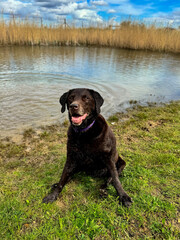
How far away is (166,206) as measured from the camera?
235 cm

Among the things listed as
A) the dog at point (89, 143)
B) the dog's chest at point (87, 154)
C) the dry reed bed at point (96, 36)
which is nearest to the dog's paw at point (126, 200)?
the dog at point (89, 143)

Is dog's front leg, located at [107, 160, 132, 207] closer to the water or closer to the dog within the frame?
the dog

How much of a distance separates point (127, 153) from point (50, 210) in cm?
185

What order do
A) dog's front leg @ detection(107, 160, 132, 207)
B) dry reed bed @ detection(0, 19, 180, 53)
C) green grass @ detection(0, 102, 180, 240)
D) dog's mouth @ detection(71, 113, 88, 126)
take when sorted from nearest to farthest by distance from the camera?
1. green grass @ detection(0, 102, 180, 240)
2. dog's mouth @ detection(71, 113, 88, 126)
3. dog's front leg @ detection(107, 160, 132, 207)
4. dry reed bed @ detection(0, 19, 180, 53)

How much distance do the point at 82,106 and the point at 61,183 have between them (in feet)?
3.76

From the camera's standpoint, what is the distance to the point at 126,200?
7.89ft

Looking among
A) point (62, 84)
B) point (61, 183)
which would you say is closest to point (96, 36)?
point (62, 84)

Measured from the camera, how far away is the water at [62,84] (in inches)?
212

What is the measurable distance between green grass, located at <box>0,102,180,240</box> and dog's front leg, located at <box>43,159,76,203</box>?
0.09 m

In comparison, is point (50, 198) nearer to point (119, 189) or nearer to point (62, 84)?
point (119, 189)

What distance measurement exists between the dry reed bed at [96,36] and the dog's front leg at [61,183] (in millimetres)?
16298

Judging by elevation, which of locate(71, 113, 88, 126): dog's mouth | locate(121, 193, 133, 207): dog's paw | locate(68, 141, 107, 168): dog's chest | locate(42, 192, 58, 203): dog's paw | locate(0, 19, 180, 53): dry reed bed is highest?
locate(0, 19, 180, 53): dry reed bed

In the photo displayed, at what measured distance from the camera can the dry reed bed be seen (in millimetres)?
15977

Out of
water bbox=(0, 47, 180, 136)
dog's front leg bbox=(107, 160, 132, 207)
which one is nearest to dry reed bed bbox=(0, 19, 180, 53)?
water bbox=(0, 47, 180, 136)
